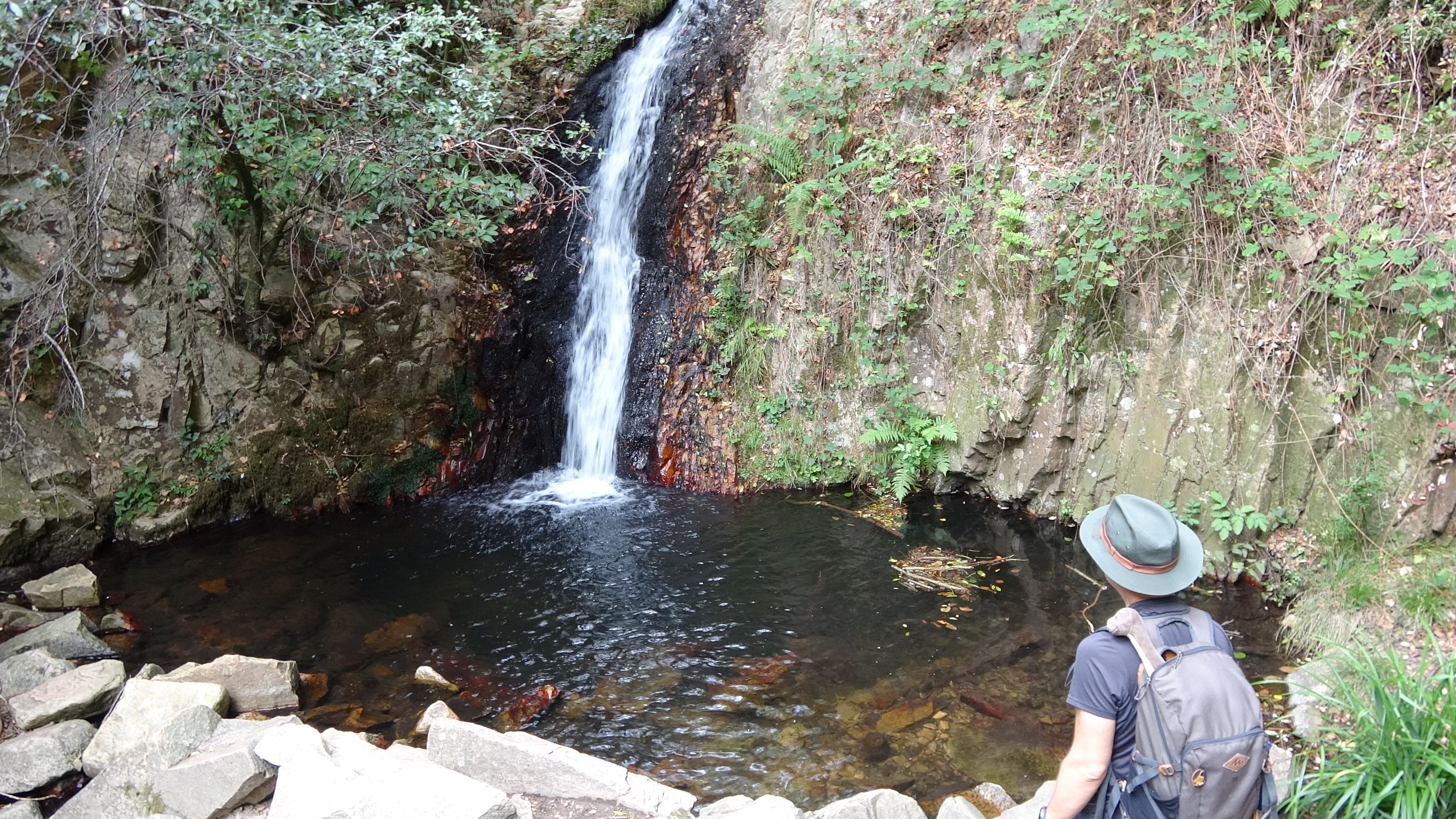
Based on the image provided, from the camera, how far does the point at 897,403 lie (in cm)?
802

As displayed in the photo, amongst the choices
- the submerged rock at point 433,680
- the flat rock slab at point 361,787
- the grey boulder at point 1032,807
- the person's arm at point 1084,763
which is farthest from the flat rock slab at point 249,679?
the person's arm at point 1084,763

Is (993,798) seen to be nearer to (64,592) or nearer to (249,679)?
(249,679)

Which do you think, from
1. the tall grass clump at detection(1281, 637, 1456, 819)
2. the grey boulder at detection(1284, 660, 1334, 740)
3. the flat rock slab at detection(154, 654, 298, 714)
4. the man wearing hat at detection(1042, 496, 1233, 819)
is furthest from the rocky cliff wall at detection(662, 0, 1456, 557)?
the flat rock slab at detection(154, 654, 298, 714)

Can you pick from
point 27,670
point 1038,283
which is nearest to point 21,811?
point 27,670

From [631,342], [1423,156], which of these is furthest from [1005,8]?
[631,342]

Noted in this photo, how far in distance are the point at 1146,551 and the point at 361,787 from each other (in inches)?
124

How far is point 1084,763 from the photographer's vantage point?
2.27 metres

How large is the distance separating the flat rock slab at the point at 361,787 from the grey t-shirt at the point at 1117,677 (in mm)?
2304

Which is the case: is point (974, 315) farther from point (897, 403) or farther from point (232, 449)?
point (232, 449)

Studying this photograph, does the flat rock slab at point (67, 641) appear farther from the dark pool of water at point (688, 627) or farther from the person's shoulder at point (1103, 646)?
the person's shoulder at point (1103, 646)

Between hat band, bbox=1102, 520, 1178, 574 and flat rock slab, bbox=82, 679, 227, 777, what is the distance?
4.37 m

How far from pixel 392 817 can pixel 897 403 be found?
5866 millimetres

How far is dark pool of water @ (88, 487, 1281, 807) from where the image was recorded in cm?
473

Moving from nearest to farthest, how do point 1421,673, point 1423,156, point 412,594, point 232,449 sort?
point 1421,673, point 1423,156, point 412,594, point 232,449
